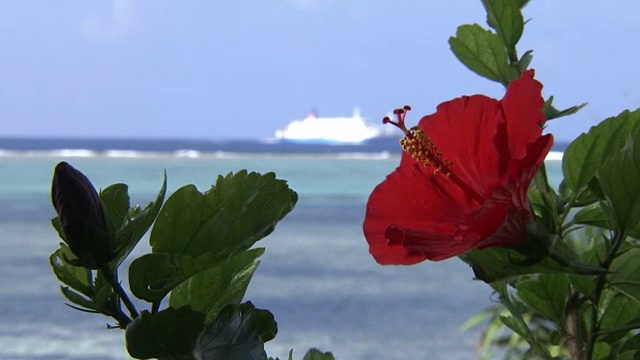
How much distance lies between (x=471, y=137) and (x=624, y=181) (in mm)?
69

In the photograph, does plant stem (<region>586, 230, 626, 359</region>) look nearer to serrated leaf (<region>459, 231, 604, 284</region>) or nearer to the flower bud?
serrated leaf (<region>459, 231, 604, 284</region>)

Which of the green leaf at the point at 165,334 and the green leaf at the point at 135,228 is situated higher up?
the green leaf at the point at 135,228

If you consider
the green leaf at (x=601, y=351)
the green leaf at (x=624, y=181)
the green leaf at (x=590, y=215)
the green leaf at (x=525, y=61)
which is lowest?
the green leaf at (x=601, y=351)

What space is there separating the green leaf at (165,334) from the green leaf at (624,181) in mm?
158

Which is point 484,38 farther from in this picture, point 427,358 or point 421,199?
point 427,358

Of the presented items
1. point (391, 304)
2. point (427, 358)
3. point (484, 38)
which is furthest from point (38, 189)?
point (484, 38)

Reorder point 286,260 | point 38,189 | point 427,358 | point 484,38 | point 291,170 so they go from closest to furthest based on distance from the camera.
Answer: point 484,38 < point 427,358 < point 286,260 < point 38,189 < point 291,170

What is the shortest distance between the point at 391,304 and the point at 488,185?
901 centimetres

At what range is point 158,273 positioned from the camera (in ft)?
1.10

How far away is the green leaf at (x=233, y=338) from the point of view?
0.33 m

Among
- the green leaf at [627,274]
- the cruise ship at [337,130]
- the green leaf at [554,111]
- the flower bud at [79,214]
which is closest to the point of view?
the flower bud at [79,214]

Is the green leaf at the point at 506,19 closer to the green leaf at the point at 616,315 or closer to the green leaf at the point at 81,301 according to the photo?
the green leaf at the point at 616,315

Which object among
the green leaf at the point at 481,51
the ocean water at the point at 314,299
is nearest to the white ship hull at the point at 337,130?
the ocean water at the point at 314,299

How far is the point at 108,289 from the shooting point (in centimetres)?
33
